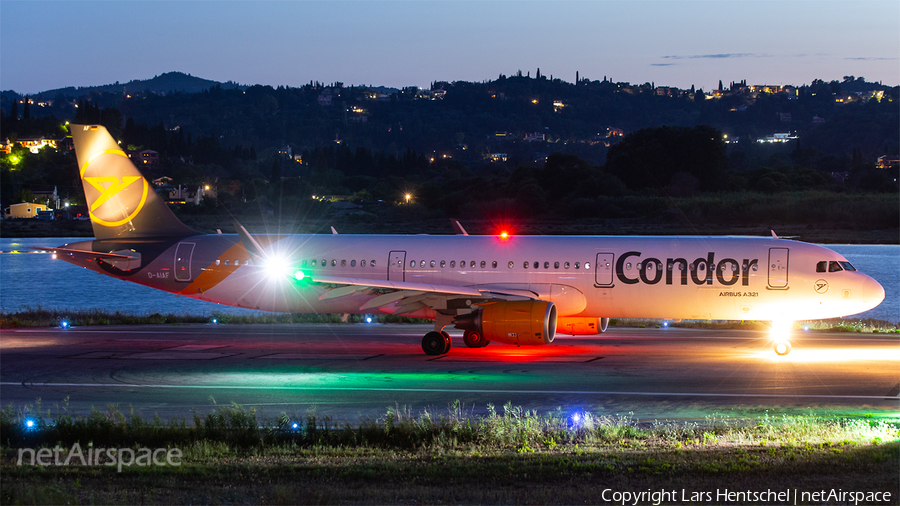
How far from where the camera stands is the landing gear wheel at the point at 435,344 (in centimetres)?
2498

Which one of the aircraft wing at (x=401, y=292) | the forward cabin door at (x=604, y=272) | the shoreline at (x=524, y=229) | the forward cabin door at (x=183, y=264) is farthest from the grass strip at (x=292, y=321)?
the shoreline at (x=524, y=229)

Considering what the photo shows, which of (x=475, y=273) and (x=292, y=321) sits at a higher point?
(x=475, y=273)

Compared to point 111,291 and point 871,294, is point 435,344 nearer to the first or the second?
point 871,294

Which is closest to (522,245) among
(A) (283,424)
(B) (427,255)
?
(B) (427,255)

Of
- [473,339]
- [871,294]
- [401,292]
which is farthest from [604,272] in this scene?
[871,294]

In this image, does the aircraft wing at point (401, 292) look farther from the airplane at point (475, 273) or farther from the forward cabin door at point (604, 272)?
the forward cabin door at point (604, 272)

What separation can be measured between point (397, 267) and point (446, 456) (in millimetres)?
14522

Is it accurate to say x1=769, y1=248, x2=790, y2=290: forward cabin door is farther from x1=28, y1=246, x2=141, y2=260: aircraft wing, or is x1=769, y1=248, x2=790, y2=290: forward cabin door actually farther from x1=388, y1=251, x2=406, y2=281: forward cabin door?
x1=28, y1=246, x2=141, y2=260: aircraft wing

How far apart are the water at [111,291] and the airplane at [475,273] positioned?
20363mm

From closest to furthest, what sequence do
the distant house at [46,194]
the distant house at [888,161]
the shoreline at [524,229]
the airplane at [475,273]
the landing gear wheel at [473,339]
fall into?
the airplane at [475,273] < the landing gear wheel at [473,339] < the shoreline at [524,229] < the distant house at [46,194] < the distant house at [888,161]

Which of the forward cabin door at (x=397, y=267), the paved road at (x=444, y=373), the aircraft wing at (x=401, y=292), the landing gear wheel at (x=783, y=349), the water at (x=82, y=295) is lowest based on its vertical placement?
the water at (x=82, y=295)

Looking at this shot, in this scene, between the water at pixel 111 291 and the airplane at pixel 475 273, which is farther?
the water at pixel 111 291

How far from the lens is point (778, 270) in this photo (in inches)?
980

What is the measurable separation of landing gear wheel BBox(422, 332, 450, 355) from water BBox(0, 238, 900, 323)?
26.3 m
